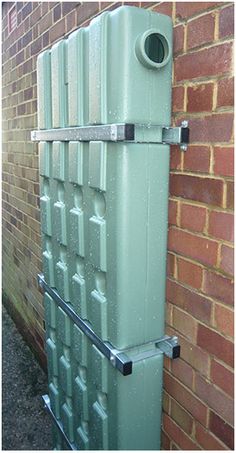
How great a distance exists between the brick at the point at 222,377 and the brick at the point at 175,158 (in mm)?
664

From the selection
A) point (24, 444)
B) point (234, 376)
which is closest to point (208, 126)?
point (234, 376)

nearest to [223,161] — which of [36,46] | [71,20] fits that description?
[71,20]

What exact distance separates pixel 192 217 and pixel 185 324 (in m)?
0.39

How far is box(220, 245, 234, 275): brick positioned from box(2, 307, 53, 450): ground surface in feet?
6.13

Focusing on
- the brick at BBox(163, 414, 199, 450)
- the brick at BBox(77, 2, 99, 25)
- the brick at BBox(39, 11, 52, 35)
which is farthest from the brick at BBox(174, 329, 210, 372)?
the brick at BBox(39, 11, 52, 35)

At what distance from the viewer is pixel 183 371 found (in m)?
1.48

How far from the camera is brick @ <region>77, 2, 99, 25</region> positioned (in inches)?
69.4

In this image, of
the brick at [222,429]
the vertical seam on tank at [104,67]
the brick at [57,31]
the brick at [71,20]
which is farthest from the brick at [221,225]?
the brick at [57,31]

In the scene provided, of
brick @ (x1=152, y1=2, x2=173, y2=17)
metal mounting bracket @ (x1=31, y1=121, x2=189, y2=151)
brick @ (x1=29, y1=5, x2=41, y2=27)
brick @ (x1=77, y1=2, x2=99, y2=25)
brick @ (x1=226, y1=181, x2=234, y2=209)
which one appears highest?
brick @ (x1=29, y1=5, x2=41, y2=27)

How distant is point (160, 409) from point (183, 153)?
3.34ft

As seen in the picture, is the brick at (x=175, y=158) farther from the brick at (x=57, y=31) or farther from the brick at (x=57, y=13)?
the brick at (x=57, y=13)

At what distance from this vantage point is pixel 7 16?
331 cm

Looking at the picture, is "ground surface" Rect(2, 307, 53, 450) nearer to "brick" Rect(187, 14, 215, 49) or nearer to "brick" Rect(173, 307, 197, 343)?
"brick" Rect(173, 307, 197, 343)

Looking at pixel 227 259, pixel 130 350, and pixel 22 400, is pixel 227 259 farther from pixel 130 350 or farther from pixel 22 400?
pixel 22 400
